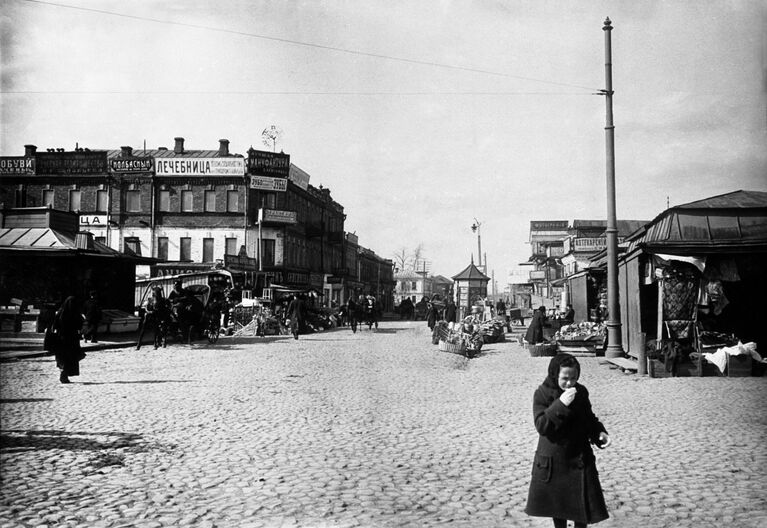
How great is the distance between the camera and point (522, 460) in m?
5.92

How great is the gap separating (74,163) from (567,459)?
44235 mm

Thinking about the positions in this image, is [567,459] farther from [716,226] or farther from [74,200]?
[74,200]

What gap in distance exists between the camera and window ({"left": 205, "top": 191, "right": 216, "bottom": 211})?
41875 millimetres

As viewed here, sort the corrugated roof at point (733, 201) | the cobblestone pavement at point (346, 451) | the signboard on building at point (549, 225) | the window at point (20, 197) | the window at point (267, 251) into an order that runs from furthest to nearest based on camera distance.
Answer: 1. the signboard on building at point (549, 225)
2. the window at point (267, 251)
3. the window at point (20, 197)
4. the corrugated roof at point (733, 201)
5. the cobblestone pavement at point (346, 451)

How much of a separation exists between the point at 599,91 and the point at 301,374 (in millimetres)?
8309

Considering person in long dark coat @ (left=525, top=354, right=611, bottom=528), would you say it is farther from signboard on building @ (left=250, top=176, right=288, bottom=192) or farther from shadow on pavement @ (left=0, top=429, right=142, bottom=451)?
signboard on building @ (left=250, top=176, right=288, bottom=192)

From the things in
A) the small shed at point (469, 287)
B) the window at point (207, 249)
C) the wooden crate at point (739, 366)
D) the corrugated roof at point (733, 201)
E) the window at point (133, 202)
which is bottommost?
the wooden crate at point (739, 366)

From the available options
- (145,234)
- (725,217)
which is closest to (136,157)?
(145,234)

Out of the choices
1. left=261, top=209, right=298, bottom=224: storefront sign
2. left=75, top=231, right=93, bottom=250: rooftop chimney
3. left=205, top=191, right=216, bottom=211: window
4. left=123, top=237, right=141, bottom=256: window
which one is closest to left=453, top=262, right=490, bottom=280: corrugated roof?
left=75, top=231, right=93, bottom=250: rooftop chimney

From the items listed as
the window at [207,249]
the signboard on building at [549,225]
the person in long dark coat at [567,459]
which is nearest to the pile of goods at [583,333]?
the person in long dark coat at [567,459]

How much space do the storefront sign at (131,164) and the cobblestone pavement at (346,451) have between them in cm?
3180

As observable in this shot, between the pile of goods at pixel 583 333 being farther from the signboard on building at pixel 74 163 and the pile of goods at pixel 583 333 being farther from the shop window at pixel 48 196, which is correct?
the shop window at pixel 48 196

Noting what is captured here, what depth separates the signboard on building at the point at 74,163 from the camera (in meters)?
Answer: 41.2

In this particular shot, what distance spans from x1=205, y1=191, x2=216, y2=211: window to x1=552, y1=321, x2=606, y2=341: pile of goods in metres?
29.5
